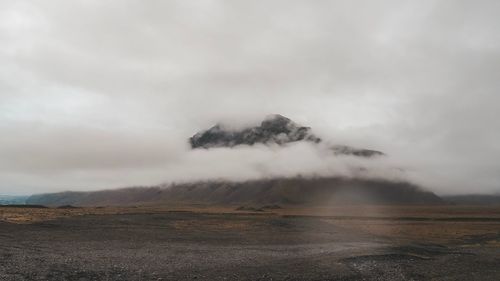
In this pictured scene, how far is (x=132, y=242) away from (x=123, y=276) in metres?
24.3

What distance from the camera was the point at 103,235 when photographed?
60.2m

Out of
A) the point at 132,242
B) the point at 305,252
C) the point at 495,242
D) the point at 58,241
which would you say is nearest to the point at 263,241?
the point at 305,252

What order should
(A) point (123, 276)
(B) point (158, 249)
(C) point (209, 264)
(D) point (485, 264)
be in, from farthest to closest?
1. (B) point (158, 249)
2. (D) point (485, 264)
3. (C) point (209, 264)
4. (A) point (123, 276)

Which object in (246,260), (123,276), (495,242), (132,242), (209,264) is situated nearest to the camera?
(123,276)

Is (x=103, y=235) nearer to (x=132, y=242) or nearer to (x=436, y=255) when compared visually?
(x=132, y=242)

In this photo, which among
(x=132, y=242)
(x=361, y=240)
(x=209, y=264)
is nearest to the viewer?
(x=209, y=264)

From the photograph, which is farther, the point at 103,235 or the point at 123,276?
the point at 103,235

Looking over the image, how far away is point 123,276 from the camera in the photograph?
30.5 meters

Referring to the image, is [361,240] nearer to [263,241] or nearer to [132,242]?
[263,241]

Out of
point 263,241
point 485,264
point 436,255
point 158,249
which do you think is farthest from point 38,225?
point 485,264

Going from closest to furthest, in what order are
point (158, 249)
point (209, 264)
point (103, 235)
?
point (209, 264)
point (158, 249)
point (103, 235)

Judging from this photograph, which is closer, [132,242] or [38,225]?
[132,242]

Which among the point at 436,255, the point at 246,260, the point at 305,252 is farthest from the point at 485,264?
the point at 246,260

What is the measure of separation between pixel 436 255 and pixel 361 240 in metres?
15.9
